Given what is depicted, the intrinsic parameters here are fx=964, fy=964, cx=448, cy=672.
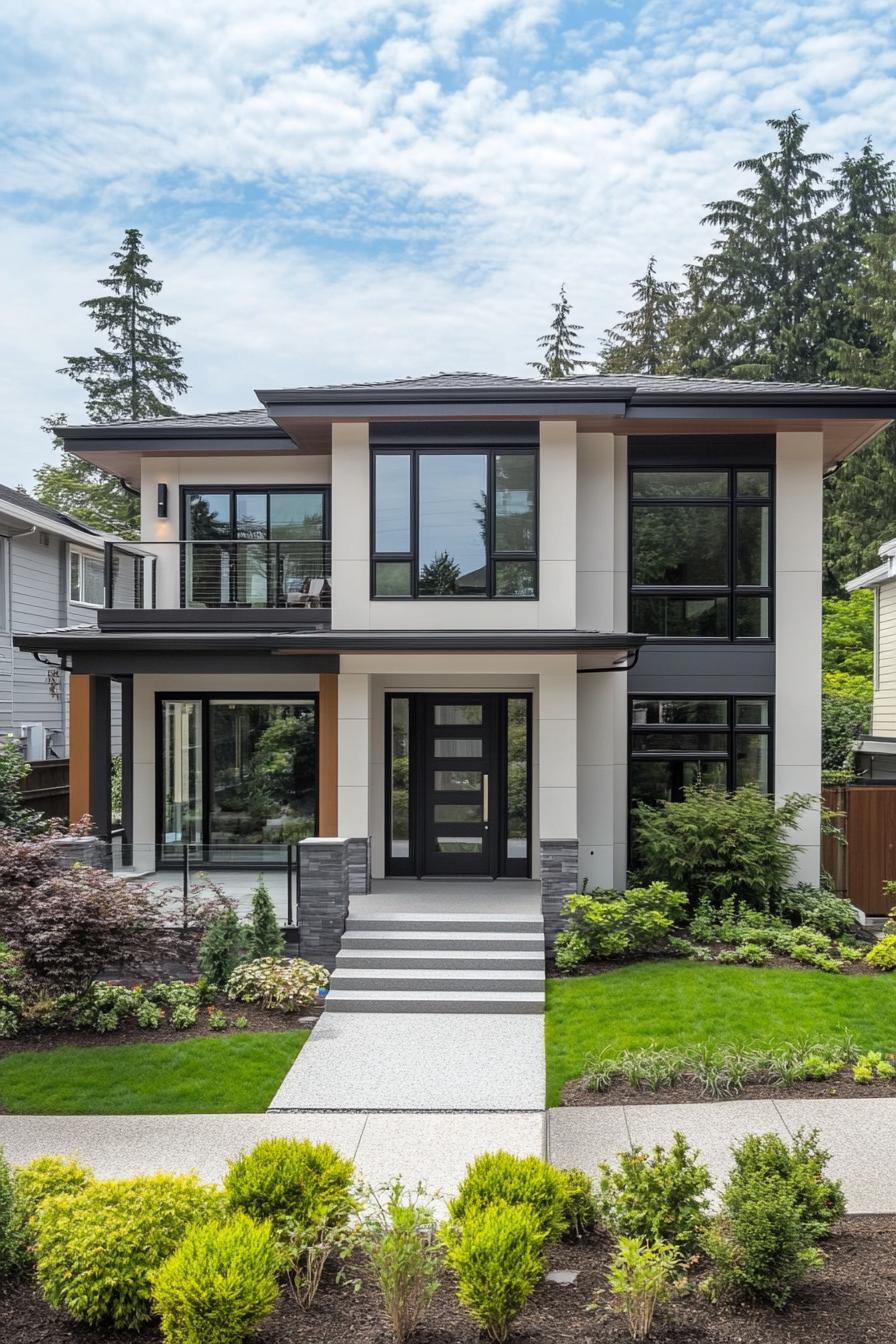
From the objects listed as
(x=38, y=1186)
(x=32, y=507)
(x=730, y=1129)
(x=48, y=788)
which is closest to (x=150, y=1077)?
(x=38, y=1186)

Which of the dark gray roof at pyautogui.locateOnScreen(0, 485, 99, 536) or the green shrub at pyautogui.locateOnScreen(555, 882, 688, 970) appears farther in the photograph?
the dark gray roof at pyautogui.locateOnScreen(0, 485, 99, 536)

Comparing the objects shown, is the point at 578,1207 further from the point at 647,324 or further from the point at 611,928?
the point at 647,324

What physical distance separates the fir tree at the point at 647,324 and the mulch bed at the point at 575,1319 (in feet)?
116

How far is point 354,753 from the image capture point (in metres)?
11.3

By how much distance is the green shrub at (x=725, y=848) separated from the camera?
11000 mm

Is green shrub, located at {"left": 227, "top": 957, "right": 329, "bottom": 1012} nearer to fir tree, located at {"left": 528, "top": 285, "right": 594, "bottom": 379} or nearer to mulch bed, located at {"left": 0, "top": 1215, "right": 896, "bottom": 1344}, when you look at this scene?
mulch bed, located at {"left": 0, "top": 1215, "right": 896, "bottom": 1344}

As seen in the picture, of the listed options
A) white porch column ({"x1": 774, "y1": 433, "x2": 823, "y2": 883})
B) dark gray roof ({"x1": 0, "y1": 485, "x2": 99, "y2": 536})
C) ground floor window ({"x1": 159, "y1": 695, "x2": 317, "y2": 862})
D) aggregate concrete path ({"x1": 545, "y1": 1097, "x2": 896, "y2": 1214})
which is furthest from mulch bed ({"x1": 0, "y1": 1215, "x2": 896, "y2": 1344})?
dark gray roof ({"x1": 0, "y1": 485, "x2": 99, "y2": 536})

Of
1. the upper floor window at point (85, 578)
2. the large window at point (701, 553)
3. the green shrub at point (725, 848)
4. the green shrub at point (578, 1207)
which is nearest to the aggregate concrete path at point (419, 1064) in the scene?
the green shrub at point (578, 1207)

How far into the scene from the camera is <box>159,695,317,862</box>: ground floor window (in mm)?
13109

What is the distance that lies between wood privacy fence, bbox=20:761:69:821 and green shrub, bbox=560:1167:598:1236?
1338cm

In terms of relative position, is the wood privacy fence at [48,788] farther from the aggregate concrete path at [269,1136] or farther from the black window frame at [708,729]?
the aggregate concrete path at [269,1136]

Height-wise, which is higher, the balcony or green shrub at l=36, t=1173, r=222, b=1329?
the balcony

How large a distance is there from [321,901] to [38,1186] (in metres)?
5.26

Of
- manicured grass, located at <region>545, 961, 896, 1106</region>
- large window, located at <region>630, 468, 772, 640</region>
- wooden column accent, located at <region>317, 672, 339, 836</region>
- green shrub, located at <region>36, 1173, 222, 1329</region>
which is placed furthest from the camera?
large window, located at <region>630, 468, 772, 640</region>
